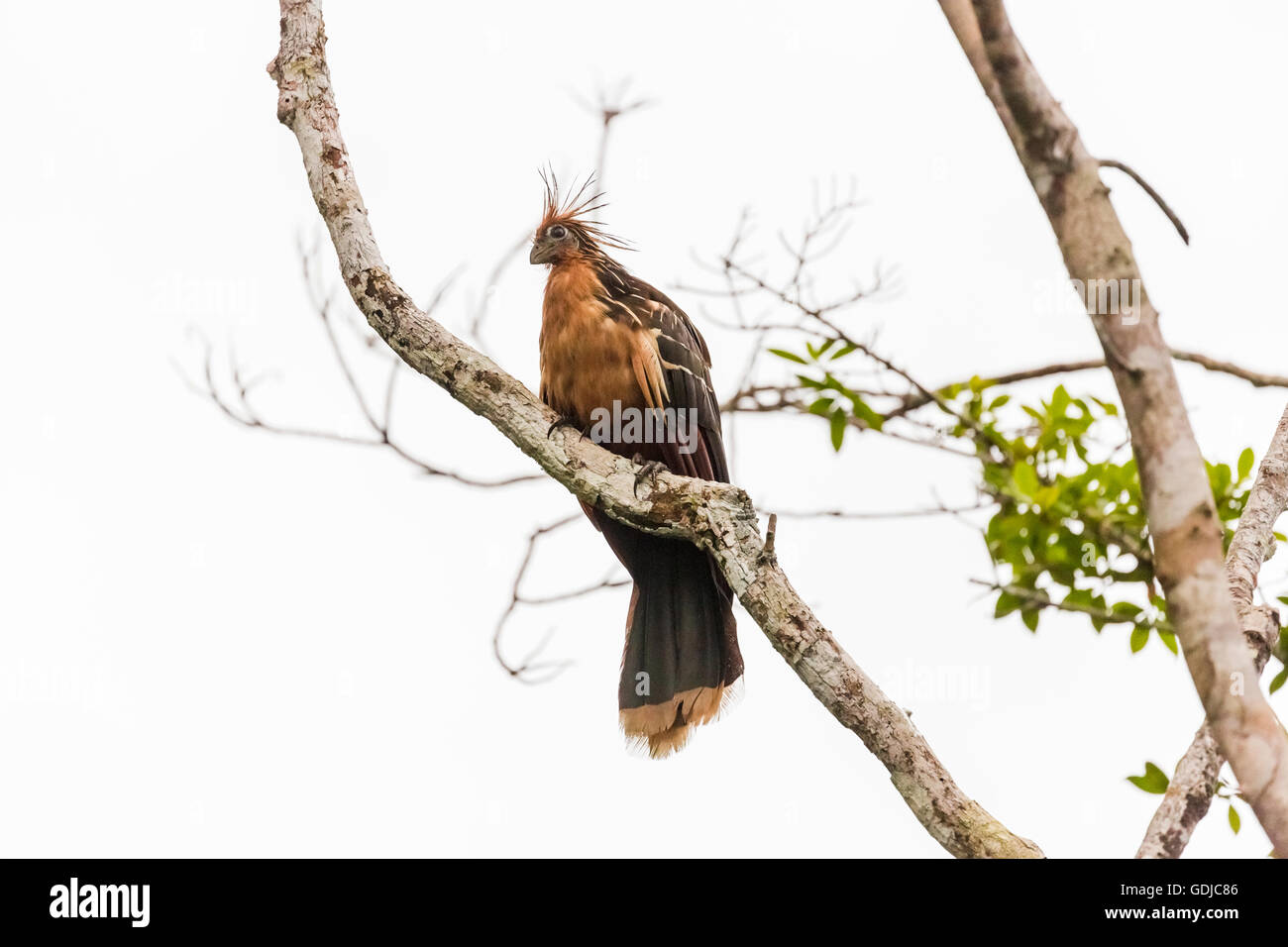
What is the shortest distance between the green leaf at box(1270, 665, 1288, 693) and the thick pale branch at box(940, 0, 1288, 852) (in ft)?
3.42

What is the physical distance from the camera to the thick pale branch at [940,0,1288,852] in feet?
5.95

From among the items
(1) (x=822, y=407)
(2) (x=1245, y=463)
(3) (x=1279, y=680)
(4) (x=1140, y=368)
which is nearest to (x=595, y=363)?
(1) (x=822, y=407)

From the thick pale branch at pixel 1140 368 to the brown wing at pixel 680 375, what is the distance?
2.43 meters

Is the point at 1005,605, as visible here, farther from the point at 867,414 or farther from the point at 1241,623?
the point at 1241,623

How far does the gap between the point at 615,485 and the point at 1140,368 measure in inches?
68.2

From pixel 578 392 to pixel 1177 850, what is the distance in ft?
8.01

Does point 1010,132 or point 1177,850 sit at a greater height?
point 1010,132

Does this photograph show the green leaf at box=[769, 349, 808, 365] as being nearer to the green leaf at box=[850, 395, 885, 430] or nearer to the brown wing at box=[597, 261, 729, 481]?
the green leaf at box=[850, 395, 885, 430]

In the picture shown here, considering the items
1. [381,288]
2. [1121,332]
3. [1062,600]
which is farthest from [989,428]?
[381,288]

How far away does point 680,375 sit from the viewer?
14.4ft

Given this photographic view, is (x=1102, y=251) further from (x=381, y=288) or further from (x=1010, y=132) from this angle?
(x=381, y=288)

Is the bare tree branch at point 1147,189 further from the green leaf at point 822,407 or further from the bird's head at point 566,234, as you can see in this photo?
the bird's head at point 566,234

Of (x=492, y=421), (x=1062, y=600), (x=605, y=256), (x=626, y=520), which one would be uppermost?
(x=605, y=256)

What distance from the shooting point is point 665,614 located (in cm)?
425
